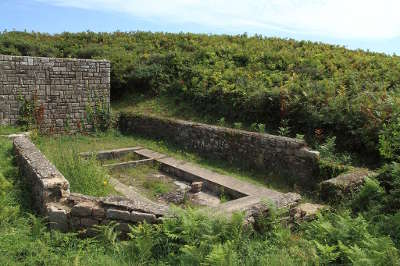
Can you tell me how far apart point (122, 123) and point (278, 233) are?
31.1ft

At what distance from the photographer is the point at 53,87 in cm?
1197

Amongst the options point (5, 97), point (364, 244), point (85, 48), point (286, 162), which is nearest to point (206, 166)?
point (286, 162)

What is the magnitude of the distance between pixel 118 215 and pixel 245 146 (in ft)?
15.8

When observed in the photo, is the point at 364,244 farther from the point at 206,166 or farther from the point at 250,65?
the point at 250,65

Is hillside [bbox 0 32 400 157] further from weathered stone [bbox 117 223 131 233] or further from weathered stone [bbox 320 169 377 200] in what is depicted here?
weathered stone [bbox 117 223 131 233]

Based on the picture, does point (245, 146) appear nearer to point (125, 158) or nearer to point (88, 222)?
point (125, 158)

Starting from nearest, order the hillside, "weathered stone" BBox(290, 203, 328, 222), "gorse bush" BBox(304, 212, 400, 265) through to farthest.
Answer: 1. "gorse bush" BBox(304, 212, 400, 265)
2. "weathered stone" BBox(290, 203, 328, 222)
3. the hillside

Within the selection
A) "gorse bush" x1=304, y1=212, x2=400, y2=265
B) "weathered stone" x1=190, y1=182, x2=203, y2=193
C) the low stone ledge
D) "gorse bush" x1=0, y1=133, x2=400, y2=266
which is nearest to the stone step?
the low stone ledge

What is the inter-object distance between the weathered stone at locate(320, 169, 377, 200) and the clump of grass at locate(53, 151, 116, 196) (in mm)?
3685

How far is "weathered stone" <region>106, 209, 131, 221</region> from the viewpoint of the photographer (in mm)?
4741

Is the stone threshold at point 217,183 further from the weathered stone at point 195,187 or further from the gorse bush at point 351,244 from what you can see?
the gorse bush at point 351,244

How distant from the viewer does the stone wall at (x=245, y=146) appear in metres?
7.84

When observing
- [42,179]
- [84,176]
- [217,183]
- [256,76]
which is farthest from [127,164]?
[256,76]

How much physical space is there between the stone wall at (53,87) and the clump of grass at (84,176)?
18.4 feet
